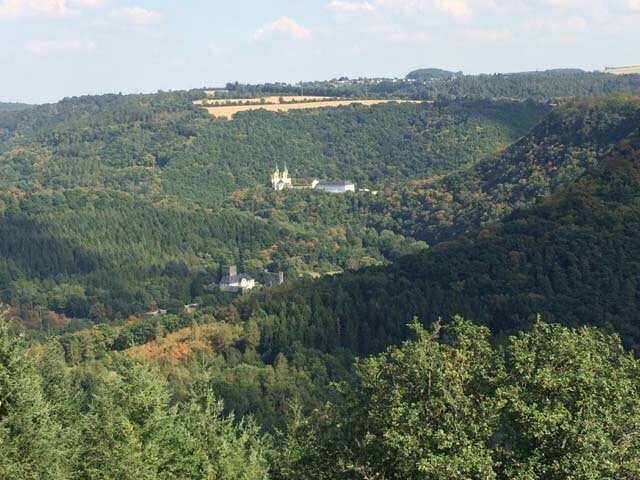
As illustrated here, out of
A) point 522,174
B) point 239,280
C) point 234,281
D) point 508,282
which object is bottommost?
point 234,281

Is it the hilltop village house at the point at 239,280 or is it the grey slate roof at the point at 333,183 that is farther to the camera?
the grey slate roof at the point at 333,183

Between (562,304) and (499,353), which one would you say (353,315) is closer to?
(562,304)

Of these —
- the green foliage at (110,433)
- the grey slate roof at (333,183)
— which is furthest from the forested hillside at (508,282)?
the grey slate roof at (333,183)

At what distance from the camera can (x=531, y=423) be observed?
21219mm

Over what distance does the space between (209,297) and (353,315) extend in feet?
141

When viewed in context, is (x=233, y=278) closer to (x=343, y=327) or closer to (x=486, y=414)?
(x=343, y=327)

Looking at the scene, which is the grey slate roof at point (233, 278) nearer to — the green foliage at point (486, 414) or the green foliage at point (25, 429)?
the green foliage at point (486, 414)

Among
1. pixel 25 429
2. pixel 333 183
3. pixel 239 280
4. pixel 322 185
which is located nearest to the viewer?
pixel 25 429

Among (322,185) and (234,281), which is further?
(322,185)

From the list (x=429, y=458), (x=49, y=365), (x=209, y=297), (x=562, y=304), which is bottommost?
(x=209, y=297)

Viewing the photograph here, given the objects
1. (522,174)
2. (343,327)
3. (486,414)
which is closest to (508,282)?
(343,327)

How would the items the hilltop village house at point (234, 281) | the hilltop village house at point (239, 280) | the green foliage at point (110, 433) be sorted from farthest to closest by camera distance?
1. the hilltop village house at point (239, 280)
2. the hilltop village house at point (234, 281)
3. the green foliage at point (110, 433)

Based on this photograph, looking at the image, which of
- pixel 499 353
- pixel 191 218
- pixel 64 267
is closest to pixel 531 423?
pixel 499 353

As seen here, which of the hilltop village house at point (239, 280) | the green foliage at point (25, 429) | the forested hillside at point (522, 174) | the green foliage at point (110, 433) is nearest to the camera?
the green foliage at point (25, 429)
